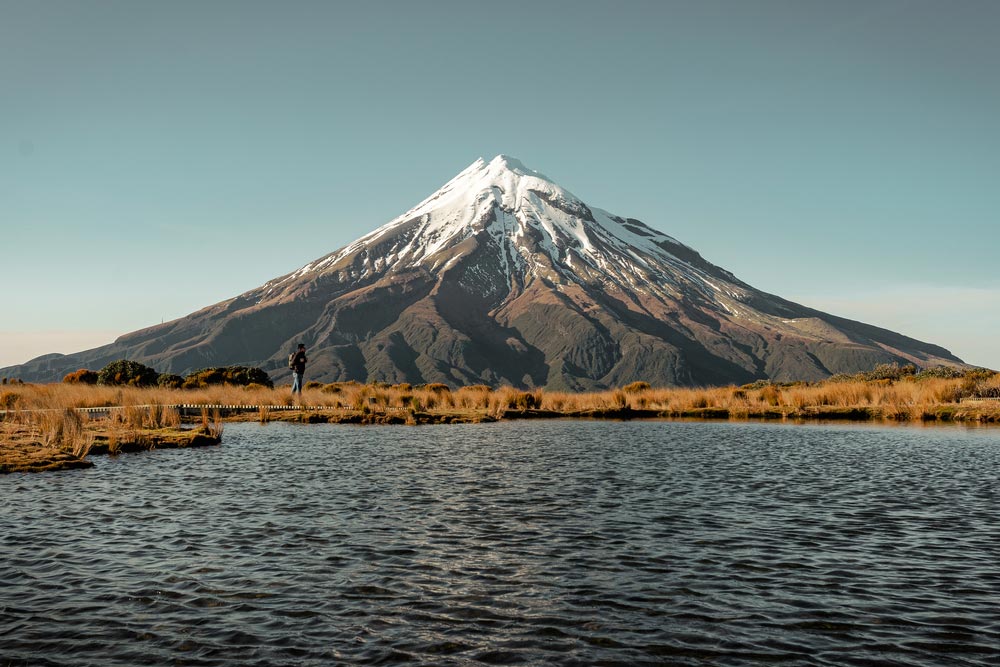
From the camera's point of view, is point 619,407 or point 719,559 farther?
→ point 619,407

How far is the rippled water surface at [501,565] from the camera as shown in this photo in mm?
7680

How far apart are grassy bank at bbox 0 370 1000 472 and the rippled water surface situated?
1490cm

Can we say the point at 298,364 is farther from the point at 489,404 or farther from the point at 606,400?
the point at 606,400

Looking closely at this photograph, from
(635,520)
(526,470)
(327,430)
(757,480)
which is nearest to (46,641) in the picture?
(635,520)

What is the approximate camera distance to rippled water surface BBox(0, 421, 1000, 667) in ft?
25.2

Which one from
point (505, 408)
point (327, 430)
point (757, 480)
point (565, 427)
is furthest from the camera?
point (505, 408)

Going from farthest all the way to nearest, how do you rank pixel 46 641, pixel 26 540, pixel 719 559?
pixel 26 540 → pixel 719 559 → pixel 46 641

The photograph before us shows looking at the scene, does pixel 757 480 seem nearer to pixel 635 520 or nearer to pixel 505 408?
pixel 635 520

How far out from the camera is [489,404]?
49250mm

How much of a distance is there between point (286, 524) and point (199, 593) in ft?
12.4

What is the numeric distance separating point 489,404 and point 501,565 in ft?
127

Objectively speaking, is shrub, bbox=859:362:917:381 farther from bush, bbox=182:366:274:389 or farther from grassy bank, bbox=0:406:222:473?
grassy bank, bbox=0:406:222:473

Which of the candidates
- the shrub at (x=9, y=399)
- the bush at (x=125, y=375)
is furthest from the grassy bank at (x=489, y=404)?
the bush at (x=125, y=375)

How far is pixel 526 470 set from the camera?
20.2 m
